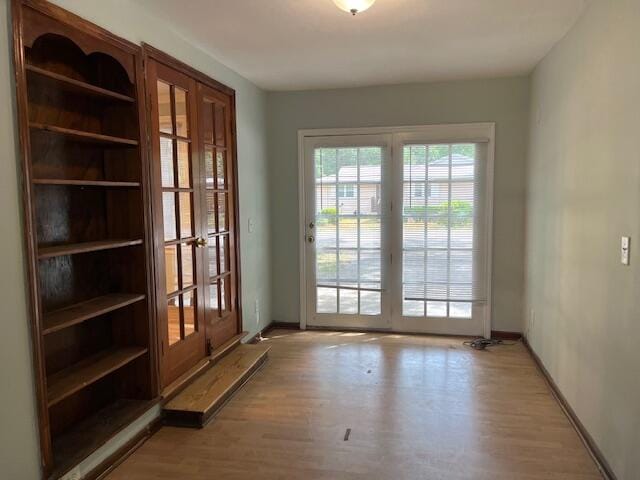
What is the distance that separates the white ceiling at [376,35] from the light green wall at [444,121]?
218mm

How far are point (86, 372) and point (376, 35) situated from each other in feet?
8.53

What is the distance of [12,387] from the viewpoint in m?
1.83

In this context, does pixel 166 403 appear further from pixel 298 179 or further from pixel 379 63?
pixel 379 63

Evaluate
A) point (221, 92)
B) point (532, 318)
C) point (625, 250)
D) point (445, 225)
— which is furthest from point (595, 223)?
point (221, 92)

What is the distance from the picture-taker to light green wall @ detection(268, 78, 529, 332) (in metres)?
4.24

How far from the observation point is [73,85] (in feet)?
7.10

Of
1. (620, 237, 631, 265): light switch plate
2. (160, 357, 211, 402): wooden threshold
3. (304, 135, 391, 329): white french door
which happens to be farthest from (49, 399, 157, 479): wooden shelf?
(620, 237, 631, 265): light switch plate

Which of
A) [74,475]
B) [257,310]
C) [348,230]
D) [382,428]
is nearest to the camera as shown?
[74,475]

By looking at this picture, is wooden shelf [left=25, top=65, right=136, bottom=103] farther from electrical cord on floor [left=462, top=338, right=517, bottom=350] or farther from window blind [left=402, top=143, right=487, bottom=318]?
electrical cord on floor [left=462, top=338, right=517, bottom=350]

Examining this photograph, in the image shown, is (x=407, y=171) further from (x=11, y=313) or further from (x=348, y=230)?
(x=11, y=313)

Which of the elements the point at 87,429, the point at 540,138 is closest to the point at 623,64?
the point at 540,138

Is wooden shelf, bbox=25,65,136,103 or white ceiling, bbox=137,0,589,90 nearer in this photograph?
wooden shelf, bbox=25,65,136,103

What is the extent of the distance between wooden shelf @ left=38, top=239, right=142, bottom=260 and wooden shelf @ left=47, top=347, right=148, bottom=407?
0.60m

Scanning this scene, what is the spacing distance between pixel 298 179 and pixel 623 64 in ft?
9.95
